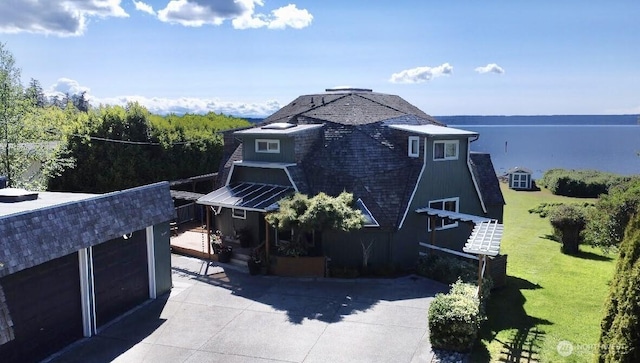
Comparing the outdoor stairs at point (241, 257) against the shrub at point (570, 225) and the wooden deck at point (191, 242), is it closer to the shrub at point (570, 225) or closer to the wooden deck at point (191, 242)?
the wooden deck at point (191, 242)

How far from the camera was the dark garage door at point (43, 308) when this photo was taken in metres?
10.8

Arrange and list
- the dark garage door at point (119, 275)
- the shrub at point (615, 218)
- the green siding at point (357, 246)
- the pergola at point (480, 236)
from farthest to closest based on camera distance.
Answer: the green siding at point (357, 246), the shrub at point (615, 218), the dark garage door at point (119, 275), the pergola at point (480, 236)

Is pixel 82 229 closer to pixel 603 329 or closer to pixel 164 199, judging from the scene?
pixel 164 199

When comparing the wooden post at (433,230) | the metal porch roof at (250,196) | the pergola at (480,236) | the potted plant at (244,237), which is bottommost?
the potted plant at (244,237)

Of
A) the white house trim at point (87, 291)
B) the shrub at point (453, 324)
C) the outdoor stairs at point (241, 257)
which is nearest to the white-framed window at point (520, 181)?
the outdoor stairs at point (241, 257)

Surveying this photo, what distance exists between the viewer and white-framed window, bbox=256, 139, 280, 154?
68.5 ft

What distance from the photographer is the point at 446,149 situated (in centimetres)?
2048

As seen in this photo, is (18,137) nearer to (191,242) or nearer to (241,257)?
(191,242)

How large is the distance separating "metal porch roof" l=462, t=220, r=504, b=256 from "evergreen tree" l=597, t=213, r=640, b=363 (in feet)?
12.5

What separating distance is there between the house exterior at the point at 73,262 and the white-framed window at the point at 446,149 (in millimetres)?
11372

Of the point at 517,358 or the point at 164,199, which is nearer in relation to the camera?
the point at 517,358

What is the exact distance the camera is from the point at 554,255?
78.8 ft

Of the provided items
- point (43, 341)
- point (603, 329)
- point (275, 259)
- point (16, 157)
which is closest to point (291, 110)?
point (275, 259)

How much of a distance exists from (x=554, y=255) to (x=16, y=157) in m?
28.6
